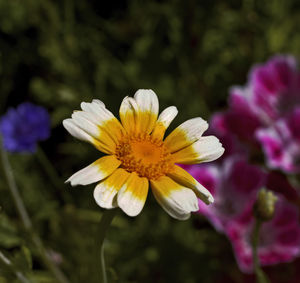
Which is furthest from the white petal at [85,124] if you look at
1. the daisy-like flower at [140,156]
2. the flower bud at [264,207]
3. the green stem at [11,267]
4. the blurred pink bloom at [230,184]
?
the blurred pink bloom at [230,184]

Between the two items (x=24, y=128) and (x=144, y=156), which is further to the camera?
(x=24, y=128)

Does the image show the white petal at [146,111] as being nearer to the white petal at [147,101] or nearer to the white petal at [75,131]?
the white petal at [147,101]

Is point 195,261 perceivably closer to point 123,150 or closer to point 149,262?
point 149,262

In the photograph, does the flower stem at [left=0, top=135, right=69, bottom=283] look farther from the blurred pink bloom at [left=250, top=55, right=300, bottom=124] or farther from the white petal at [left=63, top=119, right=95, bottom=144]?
the blurred pink bloom at [left=250, top=55, right=300, bottom=124]

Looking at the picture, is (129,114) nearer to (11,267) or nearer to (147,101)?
(147,101)

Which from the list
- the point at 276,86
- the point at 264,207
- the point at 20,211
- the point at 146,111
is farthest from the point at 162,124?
the point at 276,86
